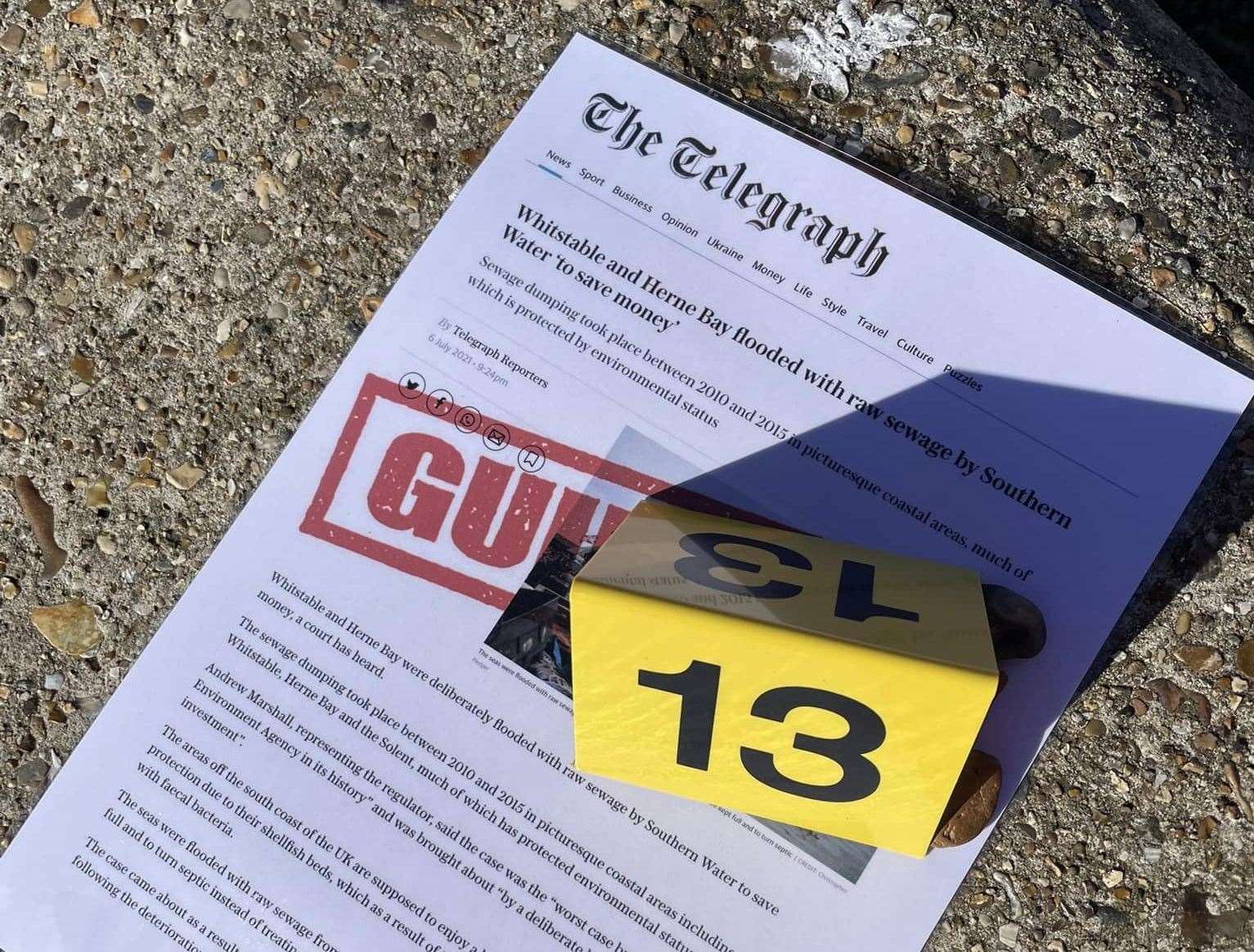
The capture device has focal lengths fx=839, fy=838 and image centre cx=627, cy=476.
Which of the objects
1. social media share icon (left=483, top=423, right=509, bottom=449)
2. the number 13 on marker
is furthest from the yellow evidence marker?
social media share icon (left=483, top=423, right=509, bottom=449)

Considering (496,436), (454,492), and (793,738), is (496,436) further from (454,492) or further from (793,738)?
(793,738)

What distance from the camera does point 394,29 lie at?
70cm

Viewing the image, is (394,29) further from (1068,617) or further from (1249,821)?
(1249,821)

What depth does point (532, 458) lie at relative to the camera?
66cm

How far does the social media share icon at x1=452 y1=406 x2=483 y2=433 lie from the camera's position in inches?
26.0

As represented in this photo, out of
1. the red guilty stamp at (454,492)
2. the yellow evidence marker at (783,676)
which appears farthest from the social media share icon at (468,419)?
the yellow evidence marker at (783,676)

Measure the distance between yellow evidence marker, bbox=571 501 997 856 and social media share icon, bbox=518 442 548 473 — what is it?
0.10 m

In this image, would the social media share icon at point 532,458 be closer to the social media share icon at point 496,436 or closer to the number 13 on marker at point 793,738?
the social media share icon at point 496,436

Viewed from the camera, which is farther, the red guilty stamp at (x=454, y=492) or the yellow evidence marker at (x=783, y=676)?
the red guilty stamp at (x=454, y=492)

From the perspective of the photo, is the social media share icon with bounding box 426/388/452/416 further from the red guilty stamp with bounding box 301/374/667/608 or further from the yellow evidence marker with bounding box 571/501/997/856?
the yellow evidence marker with bounding box 571/501/997/856

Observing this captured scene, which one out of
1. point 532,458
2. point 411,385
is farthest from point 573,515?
point 411,385

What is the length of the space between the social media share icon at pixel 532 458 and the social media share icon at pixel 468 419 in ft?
0.14

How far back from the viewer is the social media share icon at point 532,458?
2.15 feet

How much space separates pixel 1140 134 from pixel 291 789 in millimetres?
824
